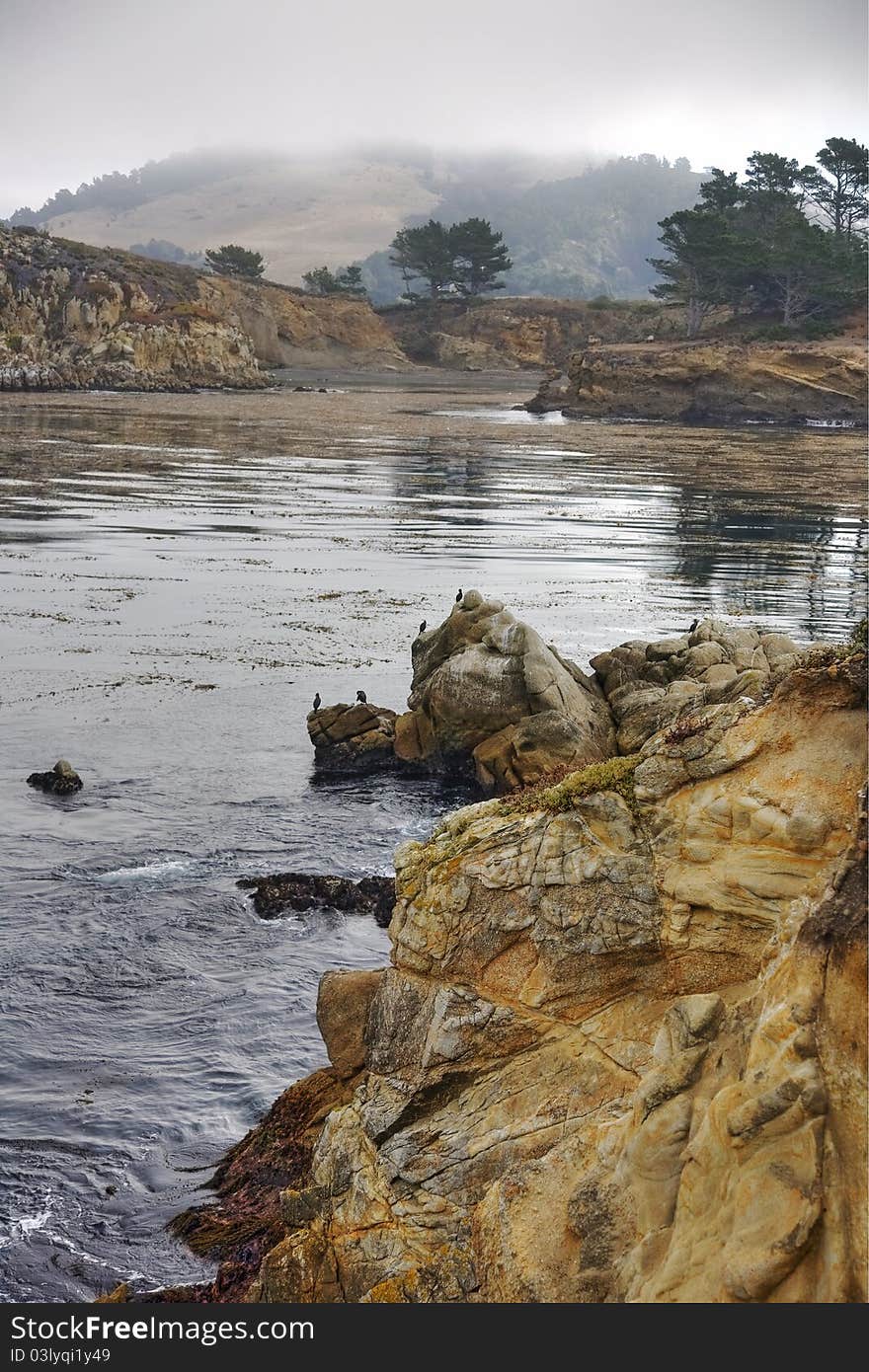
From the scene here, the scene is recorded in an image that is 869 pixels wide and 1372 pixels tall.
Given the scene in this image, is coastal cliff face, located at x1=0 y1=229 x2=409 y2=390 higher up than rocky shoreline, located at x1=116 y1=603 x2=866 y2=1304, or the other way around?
coastal cliff face, located at x1=0 y1=229 x2=409 y2=390

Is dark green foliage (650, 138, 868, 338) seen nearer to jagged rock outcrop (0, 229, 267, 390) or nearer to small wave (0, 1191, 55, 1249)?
jagged rock outcrop (0, 229, 267, 390)

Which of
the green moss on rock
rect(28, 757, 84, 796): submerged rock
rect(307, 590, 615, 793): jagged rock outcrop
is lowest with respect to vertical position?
rect(28, 757, 84, 796): submerged rock

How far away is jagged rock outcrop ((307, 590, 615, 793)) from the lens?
29781 mm

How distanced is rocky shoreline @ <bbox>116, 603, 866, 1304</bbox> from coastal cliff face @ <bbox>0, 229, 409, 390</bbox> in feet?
423

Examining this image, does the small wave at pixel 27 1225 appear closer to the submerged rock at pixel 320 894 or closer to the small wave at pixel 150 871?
the submerged rock at pixel 320 894

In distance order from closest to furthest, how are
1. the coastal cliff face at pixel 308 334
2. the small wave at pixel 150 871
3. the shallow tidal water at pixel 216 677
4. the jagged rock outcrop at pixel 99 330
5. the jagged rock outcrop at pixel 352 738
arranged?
the shallow tidal water at pixel 216 677, the small wave at pixel 150 871, the jagged rock outcrop at pixel 352 738, the jagged rock outcrop at pixel 99 330, the coastal cliff face at pixel 308 334

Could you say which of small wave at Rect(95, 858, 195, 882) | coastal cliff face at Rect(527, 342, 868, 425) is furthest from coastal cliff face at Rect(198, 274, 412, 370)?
small wave at Rect(95, 858, 195, 882)

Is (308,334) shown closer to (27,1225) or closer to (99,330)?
(99,330)

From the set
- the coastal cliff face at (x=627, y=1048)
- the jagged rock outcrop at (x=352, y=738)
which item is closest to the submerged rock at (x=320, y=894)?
the jagged rock outcrop at (x=352, y=738)

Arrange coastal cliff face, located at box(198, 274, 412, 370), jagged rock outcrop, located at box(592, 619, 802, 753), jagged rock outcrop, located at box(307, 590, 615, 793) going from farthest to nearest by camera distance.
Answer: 1. coastal cliff face, located at box(198, 274, 412, 370)
2. jagged rock outcrop, located at box(592, 619, 802, 753)
3. jagged rock outcrop, located at box(307, 590, 615, 793)

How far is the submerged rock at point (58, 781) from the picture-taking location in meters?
28.7

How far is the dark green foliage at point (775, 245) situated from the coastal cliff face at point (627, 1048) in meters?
126
